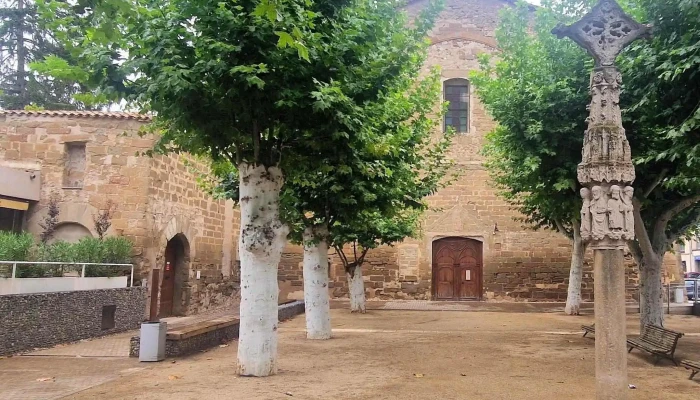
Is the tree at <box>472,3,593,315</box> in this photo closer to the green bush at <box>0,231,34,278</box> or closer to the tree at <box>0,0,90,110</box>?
the green bush at <box>0,231,34,278</box>

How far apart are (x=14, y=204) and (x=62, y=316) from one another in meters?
3.99

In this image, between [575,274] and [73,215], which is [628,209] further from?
[73,215]

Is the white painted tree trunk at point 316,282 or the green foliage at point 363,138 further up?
the green foliage at point 363,138

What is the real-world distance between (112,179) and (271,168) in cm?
851

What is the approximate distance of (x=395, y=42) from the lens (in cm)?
786

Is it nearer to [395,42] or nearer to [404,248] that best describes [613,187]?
[395,42]

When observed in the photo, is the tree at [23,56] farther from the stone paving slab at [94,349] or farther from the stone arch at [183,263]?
the stone paving slab at [94,349]

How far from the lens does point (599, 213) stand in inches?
224

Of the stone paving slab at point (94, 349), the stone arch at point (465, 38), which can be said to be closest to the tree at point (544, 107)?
the stone paving slab at point (94, 349)

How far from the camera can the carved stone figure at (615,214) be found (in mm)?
5578

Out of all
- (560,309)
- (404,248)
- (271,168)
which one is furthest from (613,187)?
(404,248)

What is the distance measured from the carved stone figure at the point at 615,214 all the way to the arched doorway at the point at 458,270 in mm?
16955

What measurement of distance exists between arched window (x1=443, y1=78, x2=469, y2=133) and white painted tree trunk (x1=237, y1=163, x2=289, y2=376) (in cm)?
1636

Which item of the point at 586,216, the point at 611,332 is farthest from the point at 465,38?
the point at 611,332
